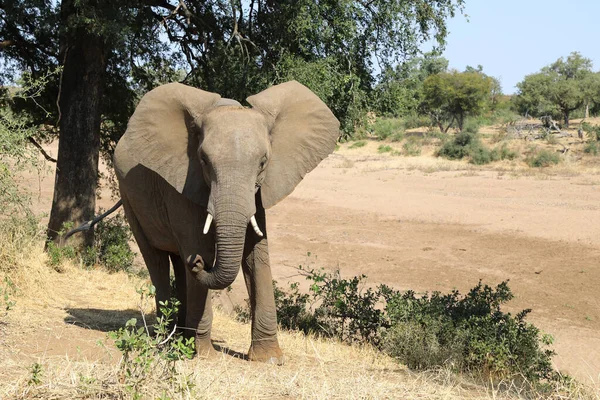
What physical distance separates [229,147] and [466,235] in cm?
1573

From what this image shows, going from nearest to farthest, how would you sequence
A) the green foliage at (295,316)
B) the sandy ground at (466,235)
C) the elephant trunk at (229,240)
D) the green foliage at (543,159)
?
the elephant trunk at (229,240) → the green foliage at (295,316) → the sandy ground at (466,235) → the green foliage at (543,159)

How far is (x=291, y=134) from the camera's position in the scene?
21.5 ft

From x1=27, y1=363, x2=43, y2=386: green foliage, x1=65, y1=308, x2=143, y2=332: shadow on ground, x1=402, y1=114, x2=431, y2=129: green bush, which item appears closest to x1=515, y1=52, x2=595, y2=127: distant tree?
x1=402, y1=114, x2=431, y2=129: green bush

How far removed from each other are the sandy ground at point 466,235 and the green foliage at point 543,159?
35.3 inches

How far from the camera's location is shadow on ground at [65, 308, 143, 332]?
26.0 feet

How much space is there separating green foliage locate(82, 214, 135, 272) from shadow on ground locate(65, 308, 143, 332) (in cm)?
297

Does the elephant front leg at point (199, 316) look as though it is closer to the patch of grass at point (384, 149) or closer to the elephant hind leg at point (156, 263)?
the elephant hind leg at point (156, 263)

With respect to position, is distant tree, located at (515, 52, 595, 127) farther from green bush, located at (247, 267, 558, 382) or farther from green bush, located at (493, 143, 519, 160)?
green bush, located at (247, 267, 558, 382)

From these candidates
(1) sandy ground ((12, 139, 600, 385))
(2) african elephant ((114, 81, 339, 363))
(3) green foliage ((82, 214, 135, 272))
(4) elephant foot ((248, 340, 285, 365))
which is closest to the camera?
(2) african elephant ((114, 81, 339, 363))

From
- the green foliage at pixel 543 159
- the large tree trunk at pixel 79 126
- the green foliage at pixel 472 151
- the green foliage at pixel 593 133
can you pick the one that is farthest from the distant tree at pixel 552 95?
the large tree trunk at pixel 79 126

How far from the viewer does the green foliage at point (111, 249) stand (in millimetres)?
11984

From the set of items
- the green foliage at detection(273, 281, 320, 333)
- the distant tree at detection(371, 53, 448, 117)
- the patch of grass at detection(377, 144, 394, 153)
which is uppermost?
the distant tree at detection(371, 53, 448, 117)

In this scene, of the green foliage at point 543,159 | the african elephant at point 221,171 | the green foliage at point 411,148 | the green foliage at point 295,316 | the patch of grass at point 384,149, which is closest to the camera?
the african elephant at point 221,171

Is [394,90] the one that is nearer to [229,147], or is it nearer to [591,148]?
[229,147]
